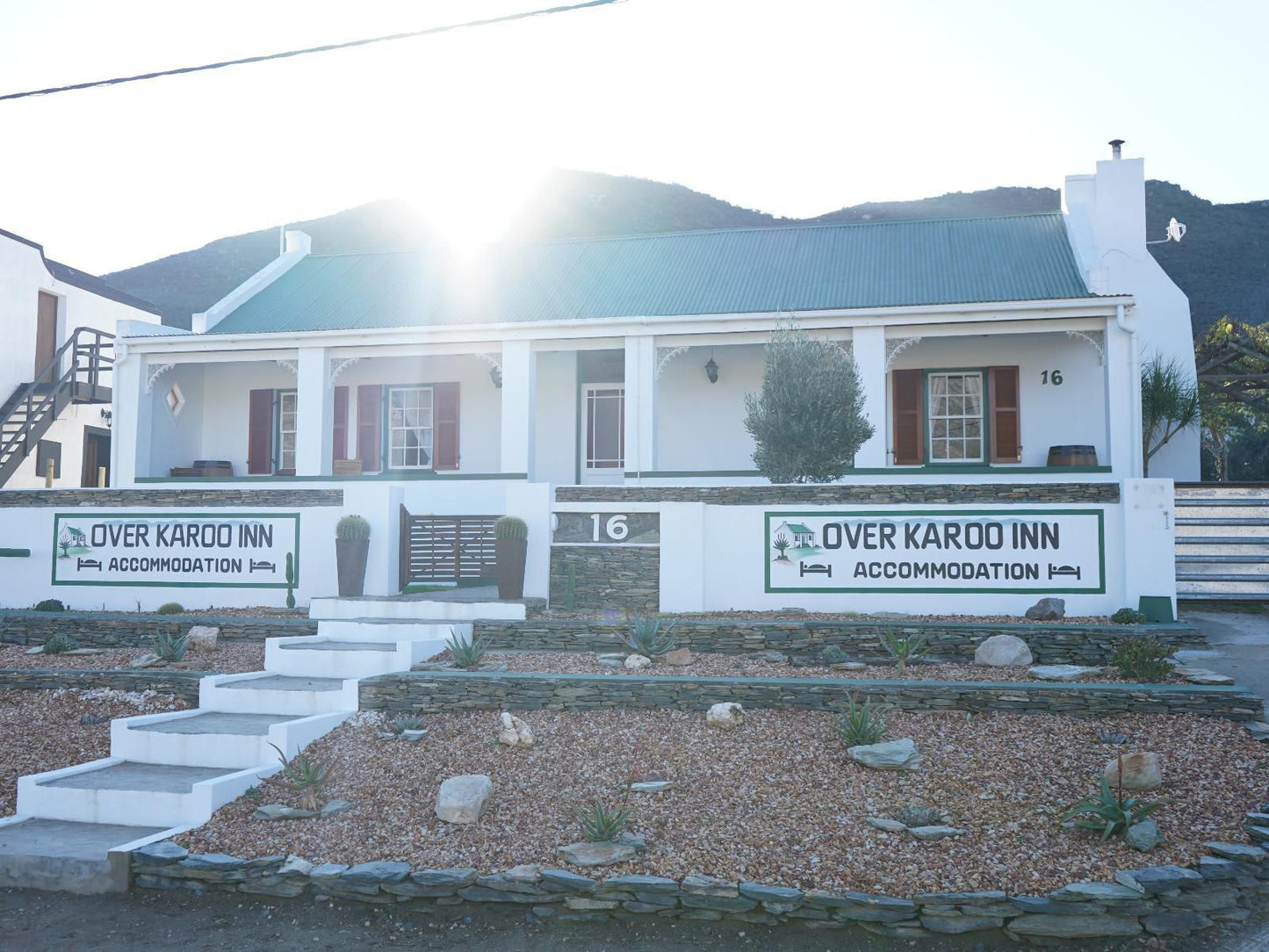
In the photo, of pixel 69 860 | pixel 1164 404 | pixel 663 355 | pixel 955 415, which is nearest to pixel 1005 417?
pixel 955 415

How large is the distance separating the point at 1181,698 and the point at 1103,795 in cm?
203

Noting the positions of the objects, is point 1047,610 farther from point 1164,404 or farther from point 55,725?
point 55,725

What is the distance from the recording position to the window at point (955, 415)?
54.3 feet

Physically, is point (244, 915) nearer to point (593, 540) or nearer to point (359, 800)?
point (359, 800)

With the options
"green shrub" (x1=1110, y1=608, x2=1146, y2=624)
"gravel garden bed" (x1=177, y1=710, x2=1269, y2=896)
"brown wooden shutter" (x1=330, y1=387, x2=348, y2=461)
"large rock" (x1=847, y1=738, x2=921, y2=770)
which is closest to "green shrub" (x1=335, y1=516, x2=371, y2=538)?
"gravel garden bed" (x1=177, y1=710, x2=1269, y2=896)

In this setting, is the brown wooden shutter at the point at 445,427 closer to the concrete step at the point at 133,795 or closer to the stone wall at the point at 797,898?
the concrete step at the point at 133,795

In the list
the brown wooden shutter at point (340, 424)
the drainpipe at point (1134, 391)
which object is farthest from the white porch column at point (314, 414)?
the drainpipe at point (1134, 391)

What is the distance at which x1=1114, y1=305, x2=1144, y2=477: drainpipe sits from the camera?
14.4 meters

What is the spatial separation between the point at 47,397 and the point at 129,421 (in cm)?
457

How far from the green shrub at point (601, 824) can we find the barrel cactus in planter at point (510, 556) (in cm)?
553

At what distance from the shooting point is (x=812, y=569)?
1123 cm

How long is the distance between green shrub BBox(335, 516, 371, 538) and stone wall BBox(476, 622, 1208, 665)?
320 centimetres

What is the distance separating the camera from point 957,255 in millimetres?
17359

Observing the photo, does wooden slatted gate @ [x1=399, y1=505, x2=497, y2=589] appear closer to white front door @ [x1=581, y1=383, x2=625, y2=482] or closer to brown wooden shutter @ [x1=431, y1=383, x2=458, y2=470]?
brown wooden shutter @ [x1=431, y1=383, x2=458, y2=470]
